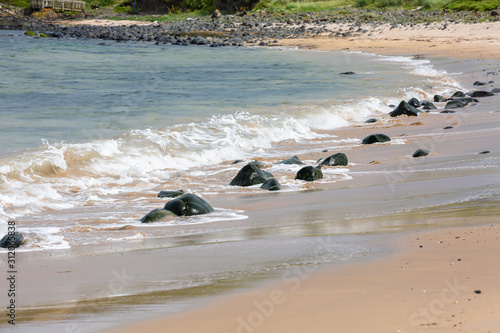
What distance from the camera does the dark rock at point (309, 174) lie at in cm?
687

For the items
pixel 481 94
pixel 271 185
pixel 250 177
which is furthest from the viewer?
pixel 481 94

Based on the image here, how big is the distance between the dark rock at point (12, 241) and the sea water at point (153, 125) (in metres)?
0.07

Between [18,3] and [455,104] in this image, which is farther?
[18,3]

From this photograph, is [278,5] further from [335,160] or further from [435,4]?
[335,160]

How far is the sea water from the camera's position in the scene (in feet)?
19.6

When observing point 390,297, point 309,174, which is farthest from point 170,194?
point 390,297

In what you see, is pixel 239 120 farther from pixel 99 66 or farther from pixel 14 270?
pixel 99 66

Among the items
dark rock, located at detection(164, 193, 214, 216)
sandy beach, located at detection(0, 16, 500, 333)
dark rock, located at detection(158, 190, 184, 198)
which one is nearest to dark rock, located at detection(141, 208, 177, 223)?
dark rock, located at detection(164, 193, 214, 216)

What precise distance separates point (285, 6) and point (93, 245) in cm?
4490

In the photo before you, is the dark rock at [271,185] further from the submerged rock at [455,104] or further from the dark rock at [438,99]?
the dark rock at [438,99]

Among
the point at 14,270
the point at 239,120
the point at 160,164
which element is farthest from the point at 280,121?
the point at 14,270

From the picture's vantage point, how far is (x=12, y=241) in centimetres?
453

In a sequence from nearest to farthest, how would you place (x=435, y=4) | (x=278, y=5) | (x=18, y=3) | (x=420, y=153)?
1. (x=420, y=153)
2. (x=435, y=4)
3. (x=278, y=5)
4. (x=18, y=3)

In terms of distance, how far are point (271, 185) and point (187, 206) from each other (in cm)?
138
